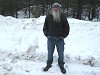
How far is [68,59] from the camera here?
926 centimetres

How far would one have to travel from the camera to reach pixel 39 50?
9898 mm

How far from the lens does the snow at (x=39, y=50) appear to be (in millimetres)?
8430

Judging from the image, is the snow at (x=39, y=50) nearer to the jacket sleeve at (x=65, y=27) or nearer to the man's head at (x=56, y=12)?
the jacket sleeve at (x=65, y=27)

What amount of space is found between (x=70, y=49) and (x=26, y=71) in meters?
2.50

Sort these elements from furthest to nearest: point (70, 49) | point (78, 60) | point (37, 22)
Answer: point (37, 22)
point (70, 49)
point (78, 60)

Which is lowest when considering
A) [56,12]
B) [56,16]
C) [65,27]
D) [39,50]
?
[39,50]

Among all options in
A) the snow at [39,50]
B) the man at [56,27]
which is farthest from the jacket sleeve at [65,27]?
the snow at [39,50]

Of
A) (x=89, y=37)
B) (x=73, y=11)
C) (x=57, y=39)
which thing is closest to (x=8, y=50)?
(x=57, y=39)

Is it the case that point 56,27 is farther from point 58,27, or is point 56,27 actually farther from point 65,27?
point 65,27

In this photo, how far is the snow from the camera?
843cm

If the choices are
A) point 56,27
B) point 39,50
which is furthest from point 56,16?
point 39,50

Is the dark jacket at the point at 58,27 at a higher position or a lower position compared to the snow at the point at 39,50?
higher

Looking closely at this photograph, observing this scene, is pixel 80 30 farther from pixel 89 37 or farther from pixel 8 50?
pixel 8 50

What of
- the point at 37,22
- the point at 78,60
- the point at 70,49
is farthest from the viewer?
the point at 37,22
